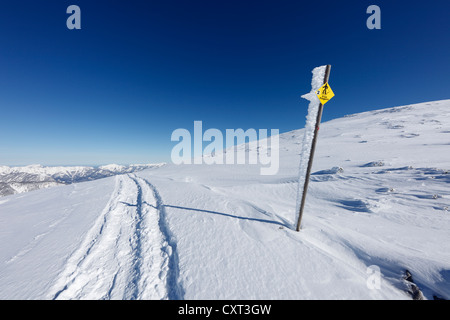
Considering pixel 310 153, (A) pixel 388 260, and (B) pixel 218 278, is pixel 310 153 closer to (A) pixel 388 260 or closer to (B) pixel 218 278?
(A) pixel 388 260

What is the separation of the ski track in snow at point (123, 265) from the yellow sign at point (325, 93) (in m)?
4.90

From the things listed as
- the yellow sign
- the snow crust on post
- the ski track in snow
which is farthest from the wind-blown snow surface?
the yellow sign

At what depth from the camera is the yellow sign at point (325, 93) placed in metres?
3.85

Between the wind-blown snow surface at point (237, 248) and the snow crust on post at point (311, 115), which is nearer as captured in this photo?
the wind-blown snow surface at point (237, 248)

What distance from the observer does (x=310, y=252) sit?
3.72 m

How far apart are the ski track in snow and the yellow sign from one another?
490 centimetres

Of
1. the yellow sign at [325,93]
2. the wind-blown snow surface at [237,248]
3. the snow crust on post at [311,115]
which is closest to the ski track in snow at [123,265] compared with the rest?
the wind-blown snow surface at [237,248]

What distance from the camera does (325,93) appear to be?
3.88 meters

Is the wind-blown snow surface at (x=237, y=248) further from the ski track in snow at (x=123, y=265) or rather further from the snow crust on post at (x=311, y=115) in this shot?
the snow crust on post at (x=311, y=115)

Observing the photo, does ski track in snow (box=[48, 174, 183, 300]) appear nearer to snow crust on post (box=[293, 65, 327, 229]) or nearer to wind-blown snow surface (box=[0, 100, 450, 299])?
wind-blown snow surface (box=[0, 100, 450, 299])

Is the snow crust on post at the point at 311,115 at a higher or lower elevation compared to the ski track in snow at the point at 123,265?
higher

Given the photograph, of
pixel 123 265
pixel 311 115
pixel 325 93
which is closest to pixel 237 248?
pixel 123 265

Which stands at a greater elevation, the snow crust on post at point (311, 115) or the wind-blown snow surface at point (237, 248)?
the snow crust on post at point (311, 115)

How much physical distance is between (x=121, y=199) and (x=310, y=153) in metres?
9.06
